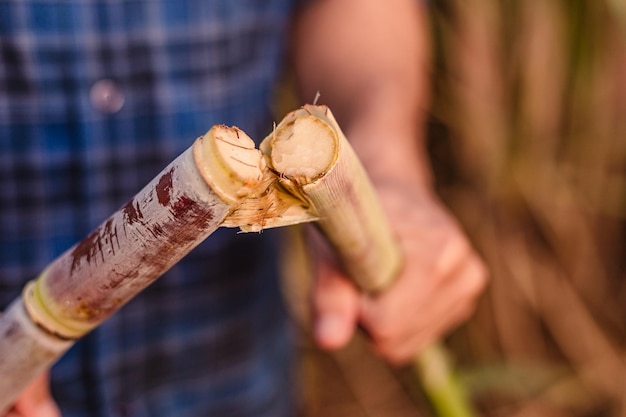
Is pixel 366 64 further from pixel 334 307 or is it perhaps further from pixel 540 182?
pixel 540 182

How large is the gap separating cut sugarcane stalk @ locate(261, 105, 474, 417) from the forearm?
0.19 metres

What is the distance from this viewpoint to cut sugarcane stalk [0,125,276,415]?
8.6 inches

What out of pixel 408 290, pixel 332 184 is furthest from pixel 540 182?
pixel 332 184

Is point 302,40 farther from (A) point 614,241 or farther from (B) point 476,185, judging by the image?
(A) point 614,241

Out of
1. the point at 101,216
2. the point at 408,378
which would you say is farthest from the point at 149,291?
the point at 408,378

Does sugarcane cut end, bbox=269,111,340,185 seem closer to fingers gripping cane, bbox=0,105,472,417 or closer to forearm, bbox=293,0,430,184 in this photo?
fingers gripping cane, bbox=0,105,472,417

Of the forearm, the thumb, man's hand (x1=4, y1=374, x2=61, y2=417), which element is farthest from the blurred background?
man's hand (x1=4, y1=374, x2=61, y2=417)

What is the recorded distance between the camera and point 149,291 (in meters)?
0.54

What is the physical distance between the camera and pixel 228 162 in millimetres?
217

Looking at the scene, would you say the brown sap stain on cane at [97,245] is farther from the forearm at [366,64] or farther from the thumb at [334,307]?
the forearm at [366,64]

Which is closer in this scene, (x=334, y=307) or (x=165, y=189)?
(x=165, y=189)

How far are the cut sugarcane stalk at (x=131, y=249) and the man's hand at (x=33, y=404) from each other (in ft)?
0.04

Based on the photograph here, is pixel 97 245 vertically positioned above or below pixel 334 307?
above

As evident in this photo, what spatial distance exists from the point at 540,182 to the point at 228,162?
731 millimetres
